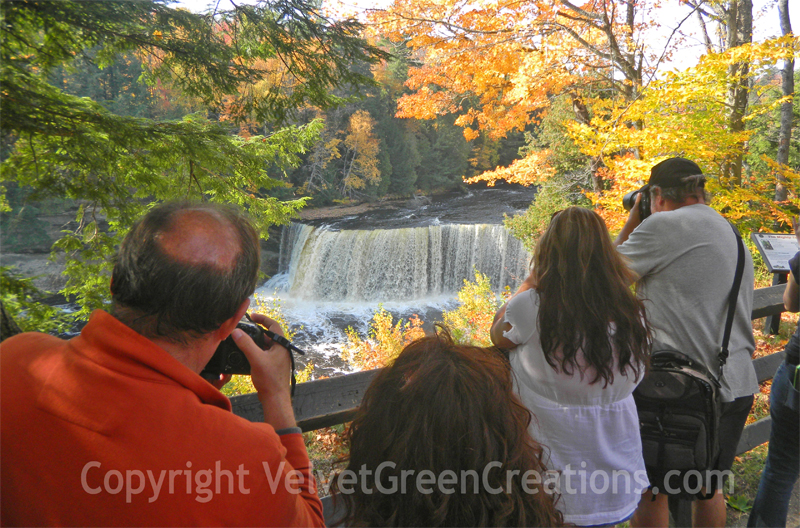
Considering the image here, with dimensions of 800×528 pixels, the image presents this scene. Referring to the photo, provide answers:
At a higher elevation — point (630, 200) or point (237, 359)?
point (630, 200)

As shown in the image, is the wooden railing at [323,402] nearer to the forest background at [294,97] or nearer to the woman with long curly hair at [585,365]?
the woman with long curly hair at [585,365]

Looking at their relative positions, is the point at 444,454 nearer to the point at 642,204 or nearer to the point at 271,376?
the point at 271,376

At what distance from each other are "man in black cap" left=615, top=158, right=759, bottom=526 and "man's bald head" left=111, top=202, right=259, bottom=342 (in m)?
1.57

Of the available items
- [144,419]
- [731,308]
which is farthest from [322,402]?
[731,308]

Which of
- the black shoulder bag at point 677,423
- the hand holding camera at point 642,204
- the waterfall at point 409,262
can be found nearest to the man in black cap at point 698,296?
the black shoulder bag at point 677,423

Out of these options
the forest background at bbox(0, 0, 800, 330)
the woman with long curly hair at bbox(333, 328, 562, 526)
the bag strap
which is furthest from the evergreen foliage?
the bag strap

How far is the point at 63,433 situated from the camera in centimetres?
78

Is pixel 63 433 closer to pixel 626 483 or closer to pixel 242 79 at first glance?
pixel 626 483

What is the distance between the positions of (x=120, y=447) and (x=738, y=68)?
25.6 ft

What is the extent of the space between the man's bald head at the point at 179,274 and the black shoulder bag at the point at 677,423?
1501 millimetres

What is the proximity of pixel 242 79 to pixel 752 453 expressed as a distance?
399 cm

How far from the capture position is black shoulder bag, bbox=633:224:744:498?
1634 mm

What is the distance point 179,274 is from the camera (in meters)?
0.92

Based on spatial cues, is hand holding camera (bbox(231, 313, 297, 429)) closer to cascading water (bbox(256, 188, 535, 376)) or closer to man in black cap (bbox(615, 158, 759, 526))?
man in black cap (bbox(615, 158, 759, 526))
